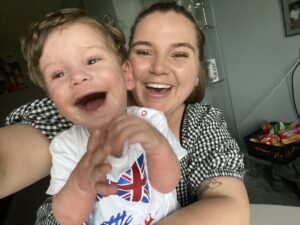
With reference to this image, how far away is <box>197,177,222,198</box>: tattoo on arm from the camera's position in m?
0.83

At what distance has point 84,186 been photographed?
0.55 metres

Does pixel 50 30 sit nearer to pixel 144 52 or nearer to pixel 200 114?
pixel 144 52

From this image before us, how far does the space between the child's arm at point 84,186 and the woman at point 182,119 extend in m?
0.19

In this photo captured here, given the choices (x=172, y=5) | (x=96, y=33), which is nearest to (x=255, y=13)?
(x=172, y=5)

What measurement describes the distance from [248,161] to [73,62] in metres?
2.38

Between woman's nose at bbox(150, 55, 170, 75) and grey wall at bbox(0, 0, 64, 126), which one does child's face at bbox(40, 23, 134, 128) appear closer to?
woman's nose at bbox(150, 55, 170, 75)

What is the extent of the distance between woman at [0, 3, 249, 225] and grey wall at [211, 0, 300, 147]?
1.87 metres

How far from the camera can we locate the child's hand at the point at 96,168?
478 millimetres

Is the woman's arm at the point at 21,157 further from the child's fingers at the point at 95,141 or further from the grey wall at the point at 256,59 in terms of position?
the grey wall at the point at 256,59

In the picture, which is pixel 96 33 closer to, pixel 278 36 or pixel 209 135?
pixel 209 135

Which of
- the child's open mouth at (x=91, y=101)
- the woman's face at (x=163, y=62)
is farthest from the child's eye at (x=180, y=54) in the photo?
the child's open mouth at (x=91, y=101)

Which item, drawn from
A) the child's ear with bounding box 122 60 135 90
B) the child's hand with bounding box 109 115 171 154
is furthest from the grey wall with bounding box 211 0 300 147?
the child's hand with bounding box 109 115 171 154

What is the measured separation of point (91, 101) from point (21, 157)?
23cm

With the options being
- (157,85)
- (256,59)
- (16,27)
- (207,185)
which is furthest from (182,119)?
(16,27)
